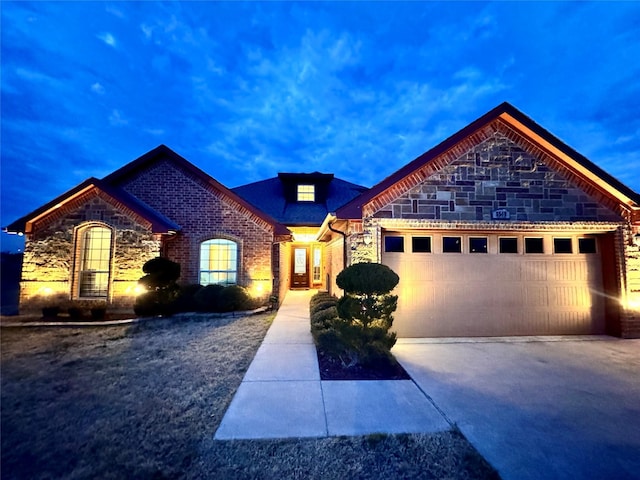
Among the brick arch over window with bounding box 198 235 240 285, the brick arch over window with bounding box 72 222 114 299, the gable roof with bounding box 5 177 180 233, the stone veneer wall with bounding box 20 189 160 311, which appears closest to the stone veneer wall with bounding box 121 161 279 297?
the brick arch over window with bounding box 198 235 240 285

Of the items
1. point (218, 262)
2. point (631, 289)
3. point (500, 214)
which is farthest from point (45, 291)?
point (631, 289)

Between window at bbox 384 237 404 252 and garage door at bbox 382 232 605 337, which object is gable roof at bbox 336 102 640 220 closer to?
window at bbox 384 237 404 252

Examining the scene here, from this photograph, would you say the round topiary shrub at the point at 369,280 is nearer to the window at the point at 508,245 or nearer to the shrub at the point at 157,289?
the window at the point at 508,245

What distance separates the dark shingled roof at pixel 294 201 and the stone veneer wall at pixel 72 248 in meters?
6.96

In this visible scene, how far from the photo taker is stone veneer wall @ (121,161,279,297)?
10945 mm

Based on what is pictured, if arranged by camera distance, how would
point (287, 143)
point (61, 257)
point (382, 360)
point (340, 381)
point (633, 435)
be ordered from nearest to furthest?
point (633, 435), point (340, 381), point (382, 360), point (61, 257), point (287, 143)

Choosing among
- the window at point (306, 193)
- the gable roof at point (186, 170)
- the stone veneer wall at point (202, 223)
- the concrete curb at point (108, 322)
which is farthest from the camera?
the window at point (306, 193)

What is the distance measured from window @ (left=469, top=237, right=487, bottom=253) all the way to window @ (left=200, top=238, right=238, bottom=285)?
8.05 m

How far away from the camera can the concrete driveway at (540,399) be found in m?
2.90

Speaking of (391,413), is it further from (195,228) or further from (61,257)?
(61,257)

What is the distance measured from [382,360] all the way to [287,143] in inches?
4994

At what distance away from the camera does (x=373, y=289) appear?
5676mm

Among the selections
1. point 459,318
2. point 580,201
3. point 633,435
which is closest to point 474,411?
point 633,435

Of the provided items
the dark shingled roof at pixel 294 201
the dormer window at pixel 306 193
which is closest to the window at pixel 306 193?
the dormer window at pixel 306 193
